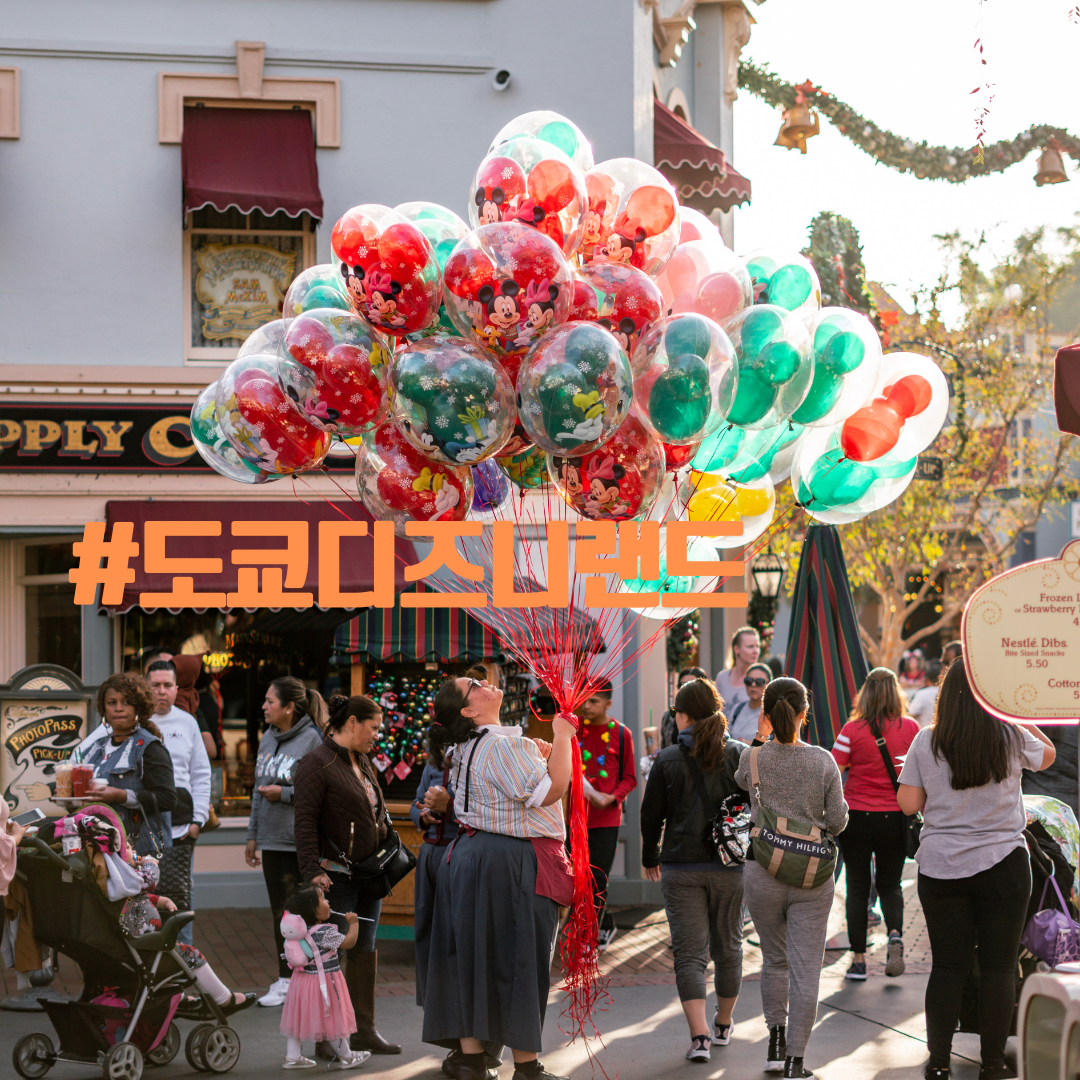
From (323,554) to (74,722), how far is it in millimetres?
2439

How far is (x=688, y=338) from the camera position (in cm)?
539

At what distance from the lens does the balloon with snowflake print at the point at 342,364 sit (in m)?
5.50

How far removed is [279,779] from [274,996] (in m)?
1.18

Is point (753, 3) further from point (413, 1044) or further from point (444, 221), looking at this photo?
point (413, 1044)

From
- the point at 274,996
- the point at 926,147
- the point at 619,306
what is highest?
the point at 926,147

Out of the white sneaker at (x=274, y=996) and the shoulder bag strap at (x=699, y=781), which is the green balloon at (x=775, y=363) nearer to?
the shoulder bag strap at (x=699, y=781)

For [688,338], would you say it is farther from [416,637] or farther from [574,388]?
[416,637]

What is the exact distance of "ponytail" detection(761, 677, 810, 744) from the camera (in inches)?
248

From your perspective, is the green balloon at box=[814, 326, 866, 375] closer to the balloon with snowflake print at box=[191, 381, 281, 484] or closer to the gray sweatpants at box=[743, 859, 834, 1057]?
the gray sweatpants at box=[743, 859, 834, 1057]

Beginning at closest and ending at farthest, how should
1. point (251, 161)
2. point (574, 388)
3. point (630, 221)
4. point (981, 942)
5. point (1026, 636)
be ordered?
point (1026, 636), point (574, 388), point (981, 942), point (630, 221), point (251, 161)

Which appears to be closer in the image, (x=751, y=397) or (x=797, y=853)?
(x=751, y=397)

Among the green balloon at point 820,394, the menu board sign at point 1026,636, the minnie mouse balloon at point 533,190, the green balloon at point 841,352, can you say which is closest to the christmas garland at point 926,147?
the green balloon at point 841,352

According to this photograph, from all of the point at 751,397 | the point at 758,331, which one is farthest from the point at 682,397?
the point at 758,331

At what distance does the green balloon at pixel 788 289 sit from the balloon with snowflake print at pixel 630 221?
54cm
